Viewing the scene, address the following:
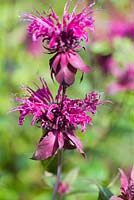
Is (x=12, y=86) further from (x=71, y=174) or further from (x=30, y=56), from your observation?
(x=71, y=174)

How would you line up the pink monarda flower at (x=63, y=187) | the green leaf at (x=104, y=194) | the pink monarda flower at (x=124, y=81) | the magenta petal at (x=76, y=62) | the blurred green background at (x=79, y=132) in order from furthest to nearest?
the pink monarda flower at (x=124, y=81) → the blurred green background at (x=79, y=132) → the pink monarda flower at (x=63, y=187) → the green leaf at (x=104, y=194) → the magenta petal at (x=76, y=62)

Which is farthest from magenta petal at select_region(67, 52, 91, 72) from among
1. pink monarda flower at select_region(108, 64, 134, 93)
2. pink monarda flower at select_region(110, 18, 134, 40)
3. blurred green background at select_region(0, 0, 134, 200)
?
pink monarda flower at select_region(110, 18, 134, 40)

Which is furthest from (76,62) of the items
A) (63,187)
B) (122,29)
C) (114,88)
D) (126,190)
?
(122,29)

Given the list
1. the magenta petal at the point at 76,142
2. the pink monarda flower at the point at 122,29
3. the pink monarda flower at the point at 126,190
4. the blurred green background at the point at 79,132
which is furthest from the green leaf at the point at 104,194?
the pink monarda flower at the point at 122,29

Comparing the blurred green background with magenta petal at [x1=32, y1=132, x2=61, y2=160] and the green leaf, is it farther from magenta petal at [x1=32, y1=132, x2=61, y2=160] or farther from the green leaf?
magenta petal at [x1=32, y1=132, x2=61, y2=160]

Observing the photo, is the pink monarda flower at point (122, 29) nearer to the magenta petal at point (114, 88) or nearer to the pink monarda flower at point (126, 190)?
the magenta petal at point (114, 88)

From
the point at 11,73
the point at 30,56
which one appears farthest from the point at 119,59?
the point at 30,56
